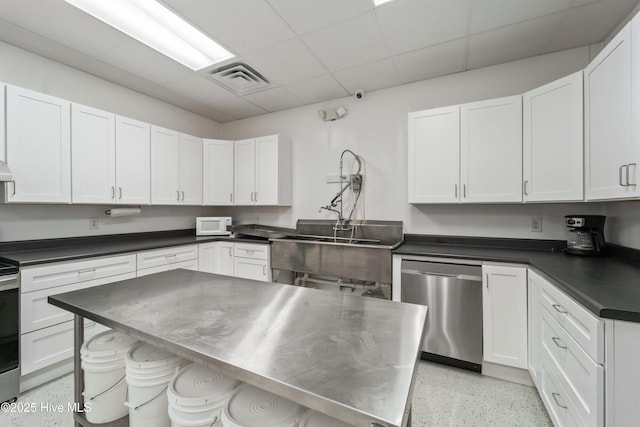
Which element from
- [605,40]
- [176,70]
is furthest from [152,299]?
[605,40]

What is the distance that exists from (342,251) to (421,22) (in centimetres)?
200

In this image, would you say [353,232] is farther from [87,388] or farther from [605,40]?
[605,40]

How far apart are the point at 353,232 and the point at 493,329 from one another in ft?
5.22

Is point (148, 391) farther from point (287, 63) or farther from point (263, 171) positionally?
point (263, 171)

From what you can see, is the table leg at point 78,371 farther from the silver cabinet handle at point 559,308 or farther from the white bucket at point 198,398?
the silver cabinet handle at point 559,308

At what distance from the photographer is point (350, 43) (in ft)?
7.29

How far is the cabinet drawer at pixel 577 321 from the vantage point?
1055mm

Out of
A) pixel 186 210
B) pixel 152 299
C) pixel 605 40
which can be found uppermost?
pixel 605 40

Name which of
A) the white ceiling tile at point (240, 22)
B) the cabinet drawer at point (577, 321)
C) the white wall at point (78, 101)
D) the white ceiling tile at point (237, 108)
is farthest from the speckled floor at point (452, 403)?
the white ceiling tile at point (237, 108)

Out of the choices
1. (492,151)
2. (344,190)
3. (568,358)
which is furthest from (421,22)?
(568,358)

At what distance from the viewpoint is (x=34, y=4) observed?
178 centimetres

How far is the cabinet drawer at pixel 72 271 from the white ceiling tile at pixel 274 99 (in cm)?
225

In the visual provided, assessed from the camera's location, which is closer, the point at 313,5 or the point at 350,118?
the point at 313,5

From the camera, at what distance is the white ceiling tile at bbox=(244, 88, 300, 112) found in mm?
3154
